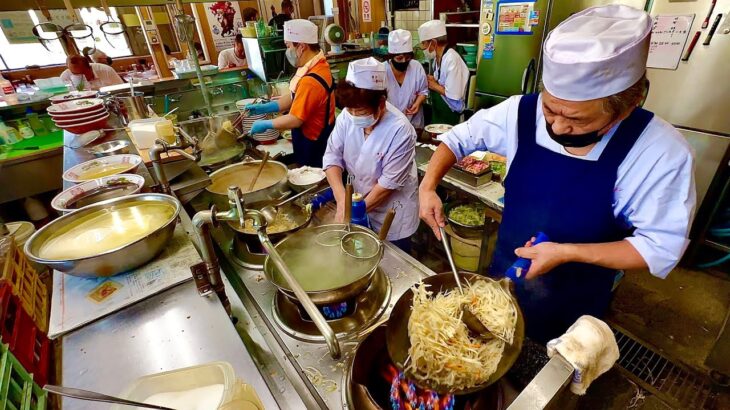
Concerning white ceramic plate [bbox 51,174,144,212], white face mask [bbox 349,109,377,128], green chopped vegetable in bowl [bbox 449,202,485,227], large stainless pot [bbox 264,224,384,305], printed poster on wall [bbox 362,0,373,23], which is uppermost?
printed poster on wall [bbox 362,0,373,23]

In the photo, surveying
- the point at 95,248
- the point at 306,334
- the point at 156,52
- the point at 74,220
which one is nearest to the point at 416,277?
the point at 306,334

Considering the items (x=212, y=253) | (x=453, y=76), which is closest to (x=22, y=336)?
(x=212, y=253)

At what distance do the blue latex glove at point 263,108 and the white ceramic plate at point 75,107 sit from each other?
5.42ft

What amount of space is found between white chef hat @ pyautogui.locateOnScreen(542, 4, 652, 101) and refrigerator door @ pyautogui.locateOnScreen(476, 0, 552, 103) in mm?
4071

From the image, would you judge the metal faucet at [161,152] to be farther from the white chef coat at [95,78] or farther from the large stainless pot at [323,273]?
the white chef coat at [95,78]

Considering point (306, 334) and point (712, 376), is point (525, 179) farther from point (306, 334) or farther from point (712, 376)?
point (712, 376)

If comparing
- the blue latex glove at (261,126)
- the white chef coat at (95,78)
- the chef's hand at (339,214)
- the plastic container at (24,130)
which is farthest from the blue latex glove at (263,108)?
the white chef coat at (95,78)

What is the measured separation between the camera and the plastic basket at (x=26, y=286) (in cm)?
275

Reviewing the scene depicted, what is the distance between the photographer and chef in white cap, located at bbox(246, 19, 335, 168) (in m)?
3.55

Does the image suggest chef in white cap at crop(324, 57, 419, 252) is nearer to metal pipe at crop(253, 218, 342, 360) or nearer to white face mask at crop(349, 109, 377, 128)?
white face mask at crop(349, 109, 377, 128)

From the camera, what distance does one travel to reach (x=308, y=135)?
377 centimetres

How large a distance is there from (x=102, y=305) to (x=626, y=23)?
250cm

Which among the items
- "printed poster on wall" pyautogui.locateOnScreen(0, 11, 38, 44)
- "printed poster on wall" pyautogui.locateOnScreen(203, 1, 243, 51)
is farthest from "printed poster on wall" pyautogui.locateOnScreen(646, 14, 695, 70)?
"printed poster on wall" pyautogui.locateOnScreen(0, 11, 38, 44)

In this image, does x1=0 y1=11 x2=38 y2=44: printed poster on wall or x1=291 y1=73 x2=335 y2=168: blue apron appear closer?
x1=291 y1=73 x2=335 y2=168: blue apron
